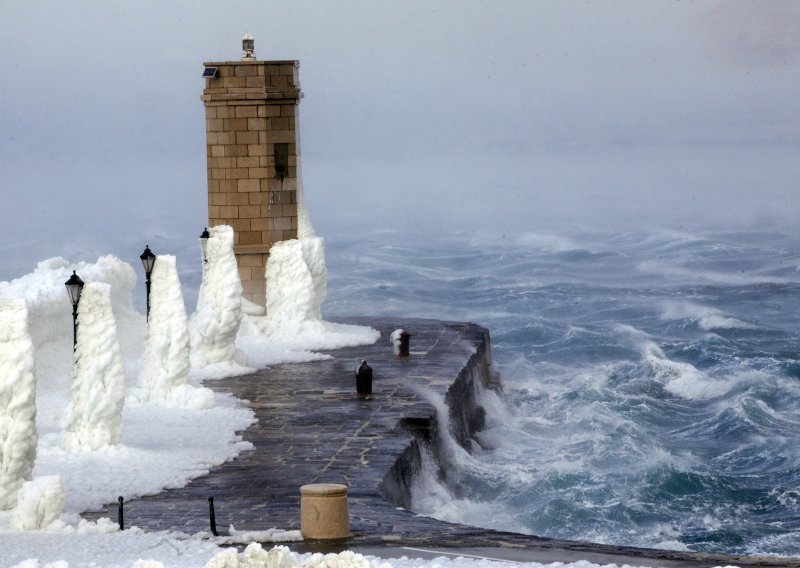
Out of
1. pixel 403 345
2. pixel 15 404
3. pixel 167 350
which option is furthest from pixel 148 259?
pixel 403 345

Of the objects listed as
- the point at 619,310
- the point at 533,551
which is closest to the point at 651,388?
the point at 533,551

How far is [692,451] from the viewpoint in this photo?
2466 cm

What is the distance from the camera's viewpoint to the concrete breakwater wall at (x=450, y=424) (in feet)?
53.2

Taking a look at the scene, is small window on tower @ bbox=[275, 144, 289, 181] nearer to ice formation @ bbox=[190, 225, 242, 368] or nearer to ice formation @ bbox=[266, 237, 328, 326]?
ice formation @ bbox=[266, 237, 328, 326]

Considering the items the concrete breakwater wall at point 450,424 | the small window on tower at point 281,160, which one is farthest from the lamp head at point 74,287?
the small window on tower at point 281,160

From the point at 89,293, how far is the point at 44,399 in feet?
13.2

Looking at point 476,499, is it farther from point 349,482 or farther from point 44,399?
point 44,399

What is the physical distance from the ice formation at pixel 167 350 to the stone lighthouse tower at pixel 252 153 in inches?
309

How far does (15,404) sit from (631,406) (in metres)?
16.8

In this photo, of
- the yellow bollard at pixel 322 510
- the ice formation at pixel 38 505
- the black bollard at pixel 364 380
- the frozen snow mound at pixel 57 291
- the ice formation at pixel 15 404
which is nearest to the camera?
the ice formation at pixel 38 505

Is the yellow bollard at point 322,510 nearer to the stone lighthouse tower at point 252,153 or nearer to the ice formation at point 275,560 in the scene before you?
the ice formation at point 275,560

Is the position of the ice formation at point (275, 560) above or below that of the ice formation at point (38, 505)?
above

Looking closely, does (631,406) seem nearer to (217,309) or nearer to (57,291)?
(217,309)

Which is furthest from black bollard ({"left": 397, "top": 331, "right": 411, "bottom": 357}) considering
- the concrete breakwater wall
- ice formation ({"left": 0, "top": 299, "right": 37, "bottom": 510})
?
ice formation ({"left": 0, "top": 299, "right": 37, "bottom": 510})
